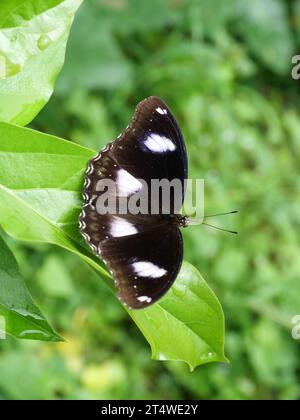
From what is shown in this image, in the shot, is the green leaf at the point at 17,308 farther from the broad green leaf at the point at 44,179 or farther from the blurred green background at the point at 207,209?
the blurred green background at the point at 207,209

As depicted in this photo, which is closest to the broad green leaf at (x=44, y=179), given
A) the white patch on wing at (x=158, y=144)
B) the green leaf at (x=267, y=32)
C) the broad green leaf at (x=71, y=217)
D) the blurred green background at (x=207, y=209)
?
the broad green leaf at (x=71, y=217)

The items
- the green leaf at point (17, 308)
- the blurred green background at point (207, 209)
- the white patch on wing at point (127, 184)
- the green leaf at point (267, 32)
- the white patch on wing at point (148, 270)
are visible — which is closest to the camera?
the green leaf at point (17, 308)

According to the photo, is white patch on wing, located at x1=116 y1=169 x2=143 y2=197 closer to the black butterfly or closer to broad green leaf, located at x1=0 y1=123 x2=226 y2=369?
the black butterfly

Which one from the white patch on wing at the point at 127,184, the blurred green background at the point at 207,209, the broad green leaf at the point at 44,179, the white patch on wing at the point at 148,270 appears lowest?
the white patch on wing at the point at 148,270

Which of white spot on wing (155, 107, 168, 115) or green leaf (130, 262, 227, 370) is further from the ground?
white spot on wing (155, 107, 168, 115)

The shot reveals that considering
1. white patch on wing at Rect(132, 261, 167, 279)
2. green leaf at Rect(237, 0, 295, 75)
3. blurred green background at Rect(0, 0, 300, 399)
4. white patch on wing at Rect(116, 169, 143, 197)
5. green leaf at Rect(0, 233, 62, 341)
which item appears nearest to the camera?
green leaf at Rect(0, 233, 62, 341)

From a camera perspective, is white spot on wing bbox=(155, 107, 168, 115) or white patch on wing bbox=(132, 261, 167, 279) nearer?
white patch on wing bbox=(132, 261, 167, 279)

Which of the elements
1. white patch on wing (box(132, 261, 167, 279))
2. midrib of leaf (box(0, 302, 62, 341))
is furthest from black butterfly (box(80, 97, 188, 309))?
midrib of leaf (box(0, 302, 62, 341))
